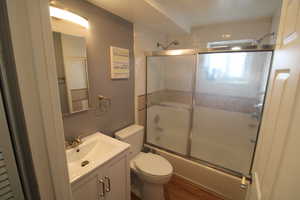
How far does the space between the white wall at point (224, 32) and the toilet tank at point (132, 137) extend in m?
1.75

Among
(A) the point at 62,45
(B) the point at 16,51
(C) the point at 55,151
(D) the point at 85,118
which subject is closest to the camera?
(B) the point at 16,51

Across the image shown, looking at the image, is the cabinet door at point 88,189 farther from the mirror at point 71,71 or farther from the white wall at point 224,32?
the white wall at point 224,32

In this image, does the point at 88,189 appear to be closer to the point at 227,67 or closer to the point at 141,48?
the point at 141,48

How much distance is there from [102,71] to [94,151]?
0.87 meters

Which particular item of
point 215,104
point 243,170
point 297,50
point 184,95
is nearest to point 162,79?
point 184,95

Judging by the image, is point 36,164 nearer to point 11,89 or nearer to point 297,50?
point 11,89

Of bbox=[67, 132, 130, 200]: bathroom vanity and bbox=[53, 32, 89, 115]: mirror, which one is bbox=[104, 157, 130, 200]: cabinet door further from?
bbox=[53, 32, 89, 115]: mirror

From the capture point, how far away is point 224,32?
2193mm

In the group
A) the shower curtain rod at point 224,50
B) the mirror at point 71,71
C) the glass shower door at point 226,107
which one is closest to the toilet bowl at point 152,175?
the glass shower door at point 226,107

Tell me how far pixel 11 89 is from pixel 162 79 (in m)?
2.43

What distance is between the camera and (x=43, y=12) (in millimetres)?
383

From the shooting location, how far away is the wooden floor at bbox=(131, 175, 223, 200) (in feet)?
5.60

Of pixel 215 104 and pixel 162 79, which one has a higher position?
pixel 162 79

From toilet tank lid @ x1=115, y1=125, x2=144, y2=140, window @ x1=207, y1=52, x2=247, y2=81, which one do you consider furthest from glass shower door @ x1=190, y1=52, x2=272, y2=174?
toilet tank lid @ x1=115, y1=125, x2=144, y2=140
